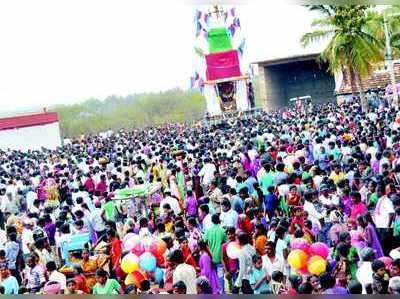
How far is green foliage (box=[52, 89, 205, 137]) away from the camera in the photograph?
1879 inches

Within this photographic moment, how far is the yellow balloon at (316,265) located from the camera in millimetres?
4477

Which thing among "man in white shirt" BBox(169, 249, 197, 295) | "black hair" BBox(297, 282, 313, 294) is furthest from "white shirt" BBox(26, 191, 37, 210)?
"black hair" BBox(297, 282, 313, 294)

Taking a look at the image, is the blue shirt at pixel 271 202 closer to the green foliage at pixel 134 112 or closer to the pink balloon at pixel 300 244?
the pink balloon at pixel 300 244

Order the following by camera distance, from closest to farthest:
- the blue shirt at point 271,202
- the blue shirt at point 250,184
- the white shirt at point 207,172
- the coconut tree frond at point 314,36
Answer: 1. the blue shirt at point 271,202
2. the blue shirt at point 250,184
3. the white shirt at point 207,172
4. the coconut tree frond at point 314,36

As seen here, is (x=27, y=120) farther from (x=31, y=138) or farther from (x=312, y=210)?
(x=312, y=210)

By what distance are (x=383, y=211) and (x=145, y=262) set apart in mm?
2252

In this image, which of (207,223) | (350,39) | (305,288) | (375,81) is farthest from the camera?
(375,81)

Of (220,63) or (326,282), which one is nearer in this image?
(326,282)

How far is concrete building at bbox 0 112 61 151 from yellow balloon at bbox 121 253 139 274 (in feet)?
67.6

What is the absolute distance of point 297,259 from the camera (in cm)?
467

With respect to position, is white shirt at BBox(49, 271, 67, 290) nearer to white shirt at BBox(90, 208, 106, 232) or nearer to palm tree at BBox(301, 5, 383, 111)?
white shirt at BBox(90, 208, 106, 232)

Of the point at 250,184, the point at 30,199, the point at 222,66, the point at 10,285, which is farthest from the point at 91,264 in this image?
the point at 222,66

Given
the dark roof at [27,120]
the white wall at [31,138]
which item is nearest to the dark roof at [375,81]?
the white wall at [31,138]

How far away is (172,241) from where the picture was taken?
5625mm
